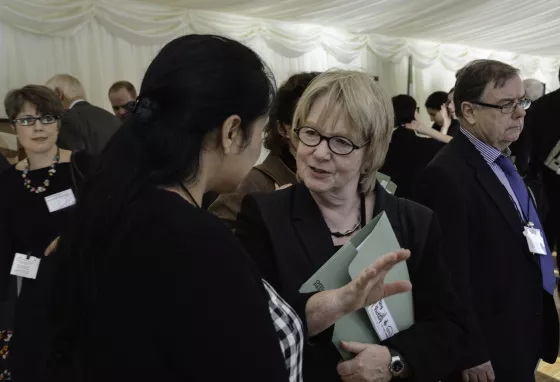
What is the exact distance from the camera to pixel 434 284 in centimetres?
134

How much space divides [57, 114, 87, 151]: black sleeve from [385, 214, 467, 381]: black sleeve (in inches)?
110

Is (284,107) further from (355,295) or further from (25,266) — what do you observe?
(25,266)

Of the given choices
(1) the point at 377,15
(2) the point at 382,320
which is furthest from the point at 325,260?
(1) the point at 377,15

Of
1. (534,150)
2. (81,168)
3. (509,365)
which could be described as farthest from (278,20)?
(509,365)

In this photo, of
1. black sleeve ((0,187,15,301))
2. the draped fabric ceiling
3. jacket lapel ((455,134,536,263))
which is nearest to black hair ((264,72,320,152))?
jacket lapel ((455,134,536,263))

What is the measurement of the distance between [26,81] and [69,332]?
15.5 feet

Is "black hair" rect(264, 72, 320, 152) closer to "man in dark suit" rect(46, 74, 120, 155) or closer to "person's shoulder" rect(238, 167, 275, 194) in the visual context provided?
"person's shoulder" rect(238, 167, 275, 194)

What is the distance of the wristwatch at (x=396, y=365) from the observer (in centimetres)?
121

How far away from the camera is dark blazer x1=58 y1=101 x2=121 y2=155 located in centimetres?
354

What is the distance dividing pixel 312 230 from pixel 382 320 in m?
0.27

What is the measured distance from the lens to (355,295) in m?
1.02

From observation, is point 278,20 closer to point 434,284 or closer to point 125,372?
point 434,284

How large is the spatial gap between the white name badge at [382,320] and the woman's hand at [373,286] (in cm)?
16

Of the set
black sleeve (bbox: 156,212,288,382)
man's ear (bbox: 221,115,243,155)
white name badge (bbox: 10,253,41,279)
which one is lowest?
white name badge (bbox: 10,253,41,279)
